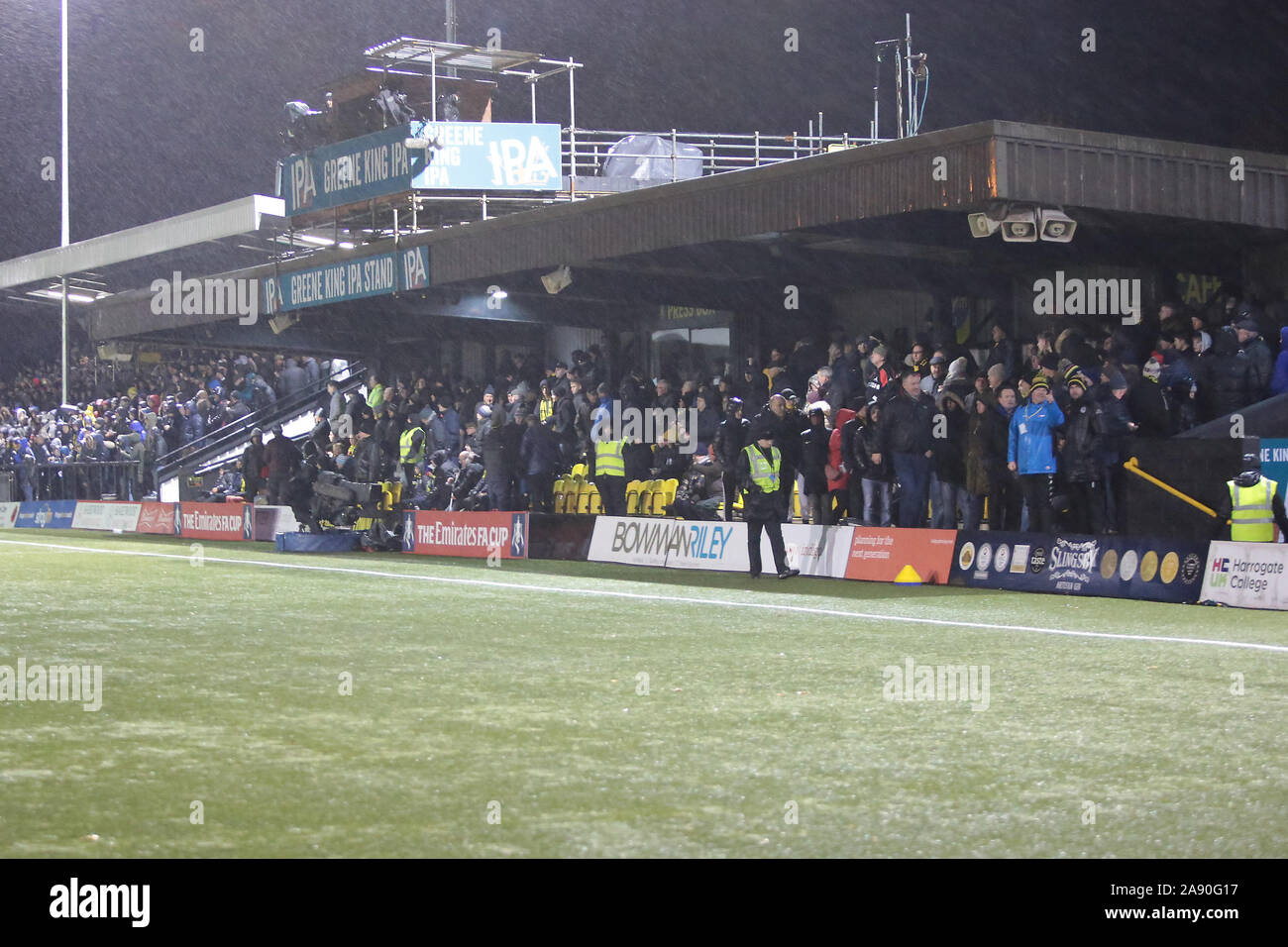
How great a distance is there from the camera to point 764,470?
1806 cm

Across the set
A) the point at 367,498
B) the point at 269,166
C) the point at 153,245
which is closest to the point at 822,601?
the point at 367,498

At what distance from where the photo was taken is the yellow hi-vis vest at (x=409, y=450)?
28844mm

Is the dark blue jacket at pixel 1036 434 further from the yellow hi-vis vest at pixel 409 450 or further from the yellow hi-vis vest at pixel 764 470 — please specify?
the yellow hi-vis vest at pixel 409 450

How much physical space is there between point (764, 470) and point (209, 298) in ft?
64.9

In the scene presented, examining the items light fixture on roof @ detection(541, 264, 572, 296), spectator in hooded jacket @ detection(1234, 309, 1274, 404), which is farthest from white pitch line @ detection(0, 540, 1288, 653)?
light fixture on roof @ detection(541, 264, 572, 296)

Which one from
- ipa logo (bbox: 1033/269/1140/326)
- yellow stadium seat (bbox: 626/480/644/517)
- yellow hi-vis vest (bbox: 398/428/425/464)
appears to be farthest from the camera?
yellow hi-vis vest (bbox: 398/428/425/464)

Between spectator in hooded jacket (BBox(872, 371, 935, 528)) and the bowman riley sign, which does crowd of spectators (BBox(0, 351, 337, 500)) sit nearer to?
the bowman riley sign

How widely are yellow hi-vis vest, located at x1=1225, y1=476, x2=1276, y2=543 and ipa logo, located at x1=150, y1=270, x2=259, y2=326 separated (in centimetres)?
2306

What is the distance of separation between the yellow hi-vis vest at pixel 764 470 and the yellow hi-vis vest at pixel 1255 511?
5104 millimetres

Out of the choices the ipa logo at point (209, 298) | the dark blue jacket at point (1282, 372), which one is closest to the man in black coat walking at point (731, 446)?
the dark blue jacket at point (1282, 372)

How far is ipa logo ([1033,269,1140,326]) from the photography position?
23562 mm

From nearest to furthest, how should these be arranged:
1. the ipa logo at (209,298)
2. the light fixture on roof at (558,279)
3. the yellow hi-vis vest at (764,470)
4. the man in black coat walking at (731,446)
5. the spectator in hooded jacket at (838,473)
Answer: the yellow hi-vis vest at (764,470), the man in black coat walking at (731,446), the spectator in hooded jacket at (838,473), the light fixture on roof at (558,279), the ipa logo at (209,298)

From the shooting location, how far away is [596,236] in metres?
25.1
